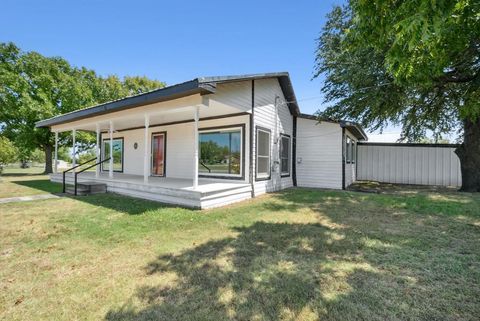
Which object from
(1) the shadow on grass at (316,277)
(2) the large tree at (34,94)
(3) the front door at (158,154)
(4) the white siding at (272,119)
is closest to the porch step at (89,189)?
(3) the front door at (158,154)

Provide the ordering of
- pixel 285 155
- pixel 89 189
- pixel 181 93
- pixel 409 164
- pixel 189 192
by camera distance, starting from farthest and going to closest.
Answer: pixel 409 164 → pixel 285 155 → pixel 89 189 → pixel 189 192 → pixel 181 93

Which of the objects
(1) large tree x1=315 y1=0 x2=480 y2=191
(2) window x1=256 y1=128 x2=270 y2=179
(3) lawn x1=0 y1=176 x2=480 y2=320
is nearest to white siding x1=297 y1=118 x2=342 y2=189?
(1) large tree x1=315 y1=0 x2=480 y2=191

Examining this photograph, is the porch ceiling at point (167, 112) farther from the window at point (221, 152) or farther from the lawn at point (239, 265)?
the lawn at point (239, 265)

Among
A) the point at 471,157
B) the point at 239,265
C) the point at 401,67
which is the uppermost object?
the point at 401,67

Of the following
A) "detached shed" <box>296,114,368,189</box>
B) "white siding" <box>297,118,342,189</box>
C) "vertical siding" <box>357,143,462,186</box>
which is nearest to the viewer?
"detached shed" <box>296,114,368,189</box>

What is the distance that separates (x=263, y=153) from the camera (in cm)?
921

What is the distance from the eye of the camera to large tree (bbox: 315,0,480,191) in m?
3.23

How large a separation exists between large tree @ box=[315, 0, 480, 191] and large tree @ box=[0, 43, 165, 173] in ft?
60.9

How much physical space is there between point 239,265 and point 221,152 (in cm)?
633

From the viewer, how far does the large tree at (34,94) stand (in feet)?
57.5

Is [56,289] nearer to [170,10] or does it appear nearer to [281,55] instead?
[170,10]

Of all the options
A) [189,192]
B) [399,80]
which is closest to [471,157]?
[399,80]

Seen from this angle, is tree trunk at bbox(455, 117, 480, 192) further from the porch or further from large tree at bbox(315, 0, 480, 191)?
the porch

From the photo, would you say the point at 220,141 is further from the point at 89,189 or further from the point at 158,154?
the point at 89,189
